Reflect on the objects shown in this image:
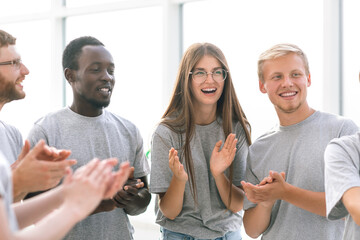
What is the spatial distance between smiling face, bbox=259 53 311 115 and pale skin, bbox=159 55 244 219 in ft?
0.83

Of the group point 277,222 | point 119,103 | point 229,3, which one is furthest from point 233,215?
point 119,103

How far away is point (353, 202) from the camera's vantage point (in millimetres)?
1393

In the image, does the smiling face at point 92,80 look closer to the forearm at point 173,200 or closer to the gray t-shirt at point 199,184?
the gray t-shirt at point 199,184

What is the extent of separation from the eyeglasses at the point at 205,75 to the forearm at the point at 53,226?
1.21 m

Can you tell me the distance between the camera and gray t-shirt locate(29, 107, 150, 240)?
80.4 inches

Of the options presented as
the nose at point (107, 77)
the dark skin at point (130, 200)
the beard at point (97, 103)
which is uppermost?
the nose at point (107, 77)

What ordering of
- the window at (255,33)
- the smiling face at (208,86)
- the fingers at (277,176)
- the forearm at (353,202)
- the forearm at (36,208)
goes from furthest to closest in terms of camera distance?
1. the window at (255,33)
2. the smiling face at (208,86)
3. the fingers at (277,176)
4. the forearm at (353,202)
5. the forearm at (36,208)

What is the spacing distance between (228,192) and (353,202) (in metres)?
0.76

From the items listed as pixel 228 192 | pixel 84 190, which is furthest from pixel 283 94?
pixel 84 190

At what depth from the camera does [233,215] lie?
84.9 inches

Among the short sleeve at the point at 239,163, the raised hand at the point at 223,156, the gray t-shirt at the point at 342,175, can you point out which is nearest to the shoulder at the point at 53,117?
the raised hand at the point at 223,156

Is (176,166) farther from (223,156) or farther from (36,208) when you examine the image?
(36,208)

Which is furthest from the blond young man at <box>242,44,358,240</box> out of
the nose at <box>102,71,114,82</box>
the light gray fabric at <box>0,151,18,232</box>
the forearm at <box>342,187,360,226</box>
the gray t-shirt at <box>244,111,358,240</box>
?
the light gray fabric at <box>0,151,18,232</box>

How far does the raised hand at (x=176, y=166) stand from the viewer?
1.94 metres
